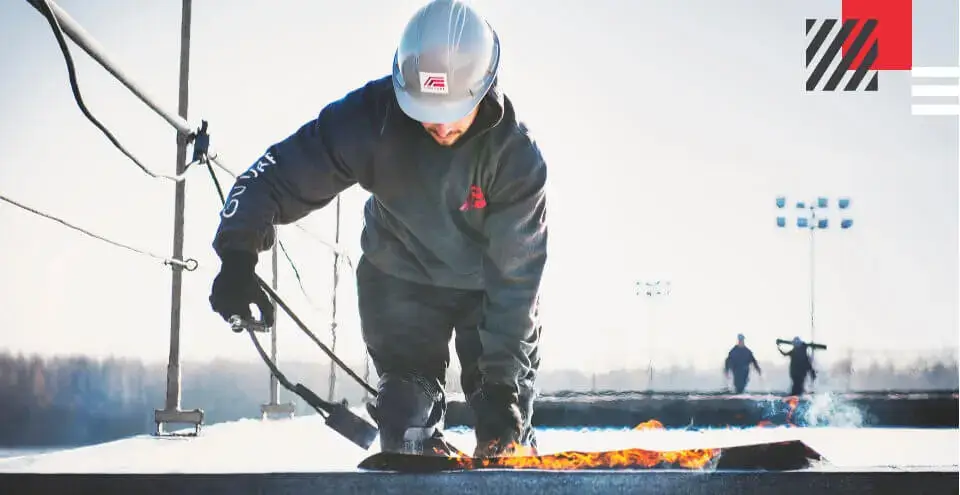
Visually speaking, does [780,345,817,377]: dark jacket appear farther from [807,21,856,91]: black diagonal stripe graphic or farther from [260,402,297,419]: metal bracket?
[260,402,297,419]: metal bracket

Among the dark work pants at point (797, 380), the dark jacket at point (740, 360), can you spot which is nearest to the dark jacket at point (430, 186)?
the dark work pants at point (797, 380)

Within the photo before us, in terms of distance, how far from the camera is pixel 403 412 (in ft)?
10.8

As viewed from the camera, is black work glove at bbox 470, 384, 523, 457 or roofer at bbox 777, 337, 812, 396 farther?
roofer at bbox 777, 337, 812, 396

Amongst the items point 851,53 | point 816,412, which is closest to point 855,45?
point 851,53

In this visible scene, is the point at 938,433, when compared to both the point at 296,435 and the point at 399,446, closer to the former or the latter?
the point at 296,435

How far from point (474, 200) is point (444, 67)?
0.40m

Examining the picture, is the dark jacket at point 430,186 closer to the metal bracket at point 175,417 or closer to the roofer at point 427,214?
the roofer at point 427,214

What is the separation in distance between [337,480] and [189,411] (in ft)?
7.18

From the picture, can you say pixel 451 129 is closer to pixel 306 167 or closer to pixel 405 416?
pixel 306 167

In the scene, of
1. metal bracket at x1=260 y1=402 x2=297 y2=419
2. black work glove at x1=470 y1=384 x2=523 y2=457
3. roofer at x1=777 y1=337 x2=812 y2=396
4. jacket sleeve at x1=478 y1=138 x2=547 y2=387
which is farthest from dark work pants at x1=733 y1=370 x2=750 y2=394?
black work glove at x1=470 y1=384 x2=523 y2=457

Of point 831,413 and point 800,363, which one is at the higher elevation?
point 800,363

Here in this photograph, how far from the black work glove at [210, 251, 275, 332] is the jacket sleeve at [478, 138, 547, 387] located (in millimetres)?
680

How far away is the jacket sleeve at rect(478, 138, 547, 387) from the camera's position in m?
3.16

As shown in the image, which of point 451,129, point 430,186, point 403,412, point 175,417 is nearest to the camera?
point 451,129
